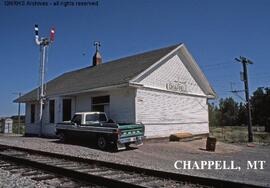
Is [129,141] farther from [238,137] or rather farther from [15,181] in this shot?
[238,137]

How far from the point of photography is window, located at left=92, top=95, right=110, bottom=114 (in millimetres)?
19062

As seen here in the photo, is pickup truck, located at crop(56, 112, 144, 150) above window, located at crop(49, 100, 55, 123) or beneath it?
beneath

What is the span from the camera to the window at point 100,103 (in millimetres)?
19062

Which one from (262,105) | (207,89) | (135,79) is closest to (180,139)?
(135,79)

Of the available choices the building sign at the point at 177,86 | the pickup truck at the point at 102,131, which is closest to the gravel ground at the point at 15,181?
the pickup truck at the point at 102,131

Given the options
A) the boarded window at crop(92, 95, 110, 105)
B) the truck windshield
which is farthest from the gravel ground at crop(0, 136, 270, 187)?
the boarded window at crop(92, 95, 110, 105)

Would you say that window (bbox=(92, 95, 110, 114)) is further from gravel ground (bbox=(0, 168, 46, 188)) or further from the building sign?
gravel ground (bbox=(0, 168, 46, 188))

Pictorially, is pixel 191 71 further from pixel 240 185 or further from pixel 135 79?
pixel 240 185

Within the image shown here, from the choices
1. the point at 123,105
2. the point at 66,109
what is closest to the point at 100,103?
the point at 123,105

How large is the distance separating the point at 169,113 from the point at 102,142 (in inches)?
261

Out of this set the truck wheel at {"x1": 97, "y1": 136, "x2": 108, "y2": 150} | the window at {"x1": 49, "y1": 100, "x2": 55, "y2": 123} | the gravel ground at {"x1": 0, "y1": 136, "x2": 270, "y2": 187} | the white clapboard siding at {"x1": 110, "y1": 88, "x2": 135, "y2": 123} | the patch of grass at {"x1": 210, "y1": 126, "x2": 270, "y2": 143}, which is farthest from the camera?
the patch of grass at {"x1": 210, "y1": 126, "x2": 270, "y2": 143}

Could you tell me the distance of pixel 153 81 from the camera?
62.5 feet

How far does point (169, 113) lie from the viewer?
20.1 metres

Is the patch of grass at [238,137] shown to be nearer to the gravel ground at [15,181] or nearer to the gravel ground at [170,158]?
the gravel ground at [170,158]
